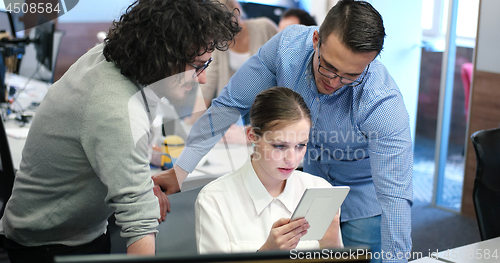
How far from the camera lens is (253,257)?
1.67 feet

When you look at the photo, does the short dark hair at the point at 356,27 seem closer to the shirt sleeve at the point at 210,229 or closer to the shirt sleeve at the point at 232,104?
the shirt sleeve at the point at 232,104

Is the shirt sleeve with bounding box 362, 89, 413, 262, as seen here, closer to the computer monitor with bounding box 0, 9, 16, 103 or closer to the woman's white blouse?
the woman's white blouse

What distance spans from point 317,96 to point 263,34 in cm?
164

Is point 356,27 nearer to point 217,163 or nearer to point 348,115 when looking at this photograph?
point 348,115

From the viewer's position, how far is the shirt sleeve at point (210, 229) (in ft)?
3.92

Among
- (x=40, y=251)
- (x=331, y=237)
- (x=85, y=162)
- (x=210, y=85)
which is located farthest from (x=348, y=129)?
(x=40, y=251)

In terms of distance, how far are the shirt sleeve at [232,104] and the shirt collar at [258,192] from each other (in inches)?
9.5

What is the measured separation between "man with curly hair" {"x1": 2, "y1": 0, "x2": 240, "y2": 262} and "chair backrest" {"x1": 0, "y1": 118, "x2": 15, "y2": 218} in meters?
0.45

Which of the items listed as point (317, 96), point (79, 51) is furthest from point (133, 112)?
point (79, 51)

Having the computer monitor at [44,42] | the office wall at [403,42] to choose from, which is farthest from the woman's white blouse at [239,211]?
the office wall at [403,42]

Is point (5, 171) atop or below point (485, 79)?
atop

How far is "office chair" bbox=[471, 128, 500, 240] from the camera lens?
1505 millimetres

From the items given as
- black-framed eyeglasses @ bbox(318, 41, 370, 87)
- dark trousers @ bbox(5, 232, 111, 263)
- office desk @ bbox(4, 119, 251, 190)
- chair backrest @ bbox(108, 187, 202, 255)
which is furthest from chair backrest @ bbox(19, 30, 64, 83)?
black-framed eyeglasses @ bbox(318, 41, 370, 87)

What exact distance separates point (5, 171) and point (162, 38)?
90 cm
